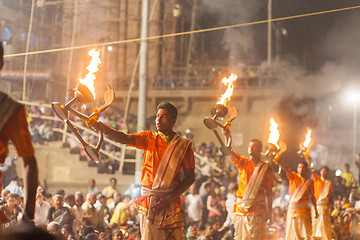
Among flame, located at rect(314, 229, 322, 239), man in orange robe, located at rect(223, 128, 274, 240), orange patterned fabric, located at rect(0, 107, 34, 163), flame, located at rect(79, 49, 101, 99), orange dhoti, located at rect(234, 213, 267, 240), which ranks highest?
flame, located at rect(79, 49, 101, 99)

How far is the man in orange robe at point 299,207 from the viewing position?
32.3ft

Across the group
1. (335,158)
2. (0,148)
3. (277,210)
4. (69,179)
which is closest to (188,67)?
(69,179)

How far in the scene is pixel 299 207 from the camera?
9.89m

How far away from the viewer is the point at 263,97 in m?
23.7

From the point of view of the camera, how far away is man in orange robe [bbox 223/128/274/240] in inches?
310

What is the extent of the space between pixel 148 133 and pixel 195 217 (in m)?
7.25

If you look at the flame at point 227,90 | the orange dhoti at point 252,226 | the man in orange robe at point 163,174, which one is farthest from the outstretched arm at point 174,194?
the orange dhoti at point 252,226

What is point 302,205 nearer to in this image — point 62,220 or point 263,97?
point 62,220

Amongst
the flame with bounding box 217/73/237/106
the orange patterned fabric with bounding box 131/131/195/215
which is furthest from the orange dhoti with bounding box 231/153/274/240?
the orange patterned fabric with bounding box 131/131/195/215

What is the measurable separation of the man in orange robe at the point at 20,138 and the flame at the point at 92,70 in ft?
6.02

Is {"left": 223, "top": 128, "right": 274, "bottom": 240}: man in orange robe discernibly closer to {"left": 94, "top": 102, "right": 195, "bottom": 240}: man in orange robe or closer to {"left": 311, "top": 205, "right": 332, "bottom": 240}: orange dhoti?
{"left": 94, "top": 102, "right": 195, "bottom": 240}: man in orange robe

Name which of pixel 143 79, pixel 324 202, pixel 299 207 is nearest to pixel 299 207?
pixel 299 207

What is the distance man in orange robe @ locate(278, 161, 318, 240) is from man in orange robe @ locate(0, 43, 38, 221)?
7.21 m

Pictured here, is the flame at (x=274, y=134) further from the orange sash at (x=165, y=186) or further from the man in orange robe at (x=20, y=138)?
the man in orange robe at (x=20, y=138)
